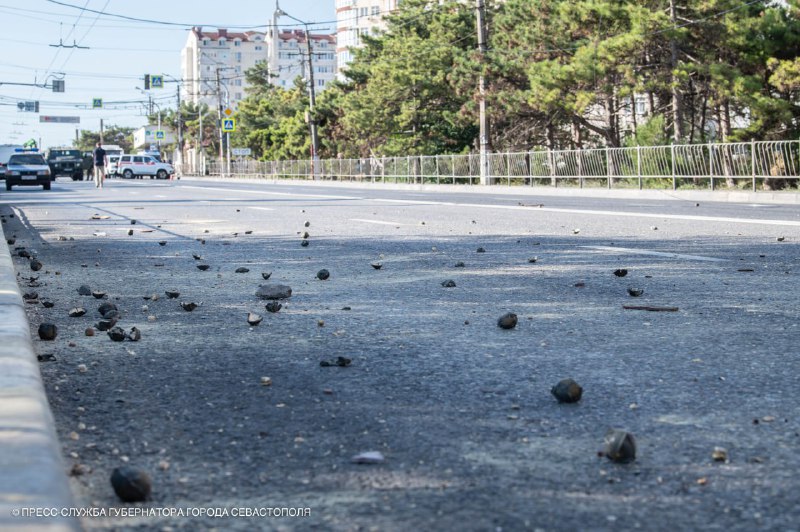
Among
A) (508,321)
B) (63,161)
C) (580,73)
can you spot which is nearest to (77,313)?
(508,321)

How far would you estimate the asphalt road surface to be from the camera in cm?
283

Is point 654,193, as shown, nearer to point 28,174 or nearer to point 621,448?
point 621,448

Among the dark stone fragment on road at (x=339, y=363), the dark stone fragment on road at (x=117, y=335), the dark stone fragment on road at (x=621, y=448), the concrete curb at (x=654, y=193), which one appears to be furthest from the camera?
the concrete curb at (x=654, y=193)

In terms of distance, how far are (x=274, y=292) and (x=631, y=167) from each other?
25.7m

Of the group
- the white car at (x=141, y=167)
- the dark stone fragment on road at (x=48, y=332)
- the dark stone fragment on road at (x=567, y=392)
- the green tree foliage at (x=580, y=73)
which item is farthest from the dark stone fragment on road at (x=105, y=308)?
the white car at (x=141, y=167)

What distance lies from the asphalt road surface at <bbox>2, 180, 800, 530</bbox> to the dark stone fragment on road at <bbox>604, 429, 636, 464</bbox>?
0.04 m

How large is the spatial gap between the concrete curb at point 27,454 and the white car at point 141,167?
3147 inches

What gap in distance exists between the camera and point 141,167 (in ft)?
267

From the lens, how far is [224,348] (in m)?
5.21

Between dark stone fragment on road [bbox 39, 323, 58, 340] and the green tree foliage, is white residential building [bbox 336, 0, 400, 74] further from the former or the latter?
dark stone fragment on road [bbox 39, 323, 58, 340]

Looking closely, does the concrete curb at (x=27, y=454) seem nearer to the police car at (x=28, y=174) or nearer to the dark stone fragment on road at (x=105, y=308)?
the dark stone fragment on road at (x=105, y=308)

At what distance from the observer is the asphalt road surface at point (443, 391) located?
9.28 ft

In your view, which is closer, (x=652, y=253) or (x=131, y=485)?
(x=131, y=485)

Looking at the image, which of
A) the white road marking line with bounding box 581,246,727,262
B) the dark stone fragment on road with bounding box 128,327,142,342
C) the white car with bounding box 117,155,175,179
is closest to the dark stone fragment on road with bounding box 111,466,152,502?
the dark stone fragment on road with bounding box 128,327,142,342
